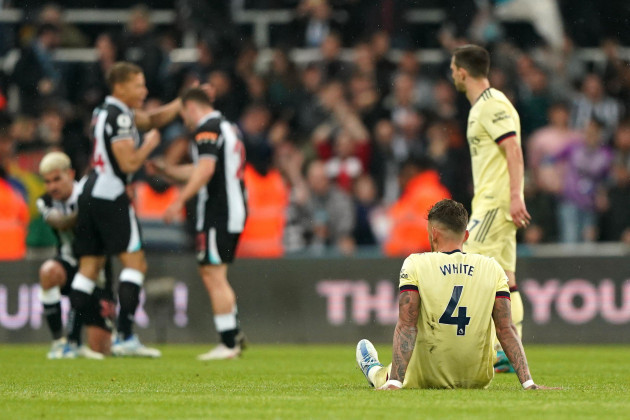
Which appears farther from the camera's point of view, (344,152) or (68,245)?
(344,152)

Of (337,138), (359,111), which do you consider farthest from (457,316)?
(359,111)

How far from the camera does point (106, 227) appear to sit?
37.4 ft

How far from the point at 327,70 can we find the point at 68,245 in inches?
277

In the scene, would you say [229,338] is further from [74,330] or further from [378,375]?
[378,375]

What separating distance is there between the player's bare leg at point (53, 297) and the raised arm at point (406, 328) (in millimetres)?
5460

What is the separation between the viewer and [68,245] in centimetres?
1218

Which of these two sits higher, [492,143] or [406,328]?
[492,143]

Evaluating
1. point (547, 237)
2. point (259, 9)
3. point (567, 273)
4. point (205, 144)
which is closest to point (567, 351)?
point (567, 273)

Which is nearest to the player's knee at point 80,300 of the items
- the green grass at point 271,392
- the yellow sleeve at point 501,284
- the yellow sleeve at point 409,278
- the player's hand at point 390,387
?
the green grass at point 271,392

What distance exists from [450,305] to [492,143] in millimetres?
2966

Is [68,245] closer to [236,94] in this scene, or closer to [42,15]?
[236,94]

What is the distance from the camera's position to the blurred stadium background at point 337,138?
1490 centimetres

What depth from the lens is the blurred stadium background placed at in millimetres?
14898

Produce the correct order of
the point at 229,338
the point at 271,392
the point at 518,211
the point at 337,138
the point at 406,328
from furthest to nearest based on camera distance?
the point at 337,138 → the point at 229,338 → the point at 518,211 → the point at 271,392 → the point at 406,328
